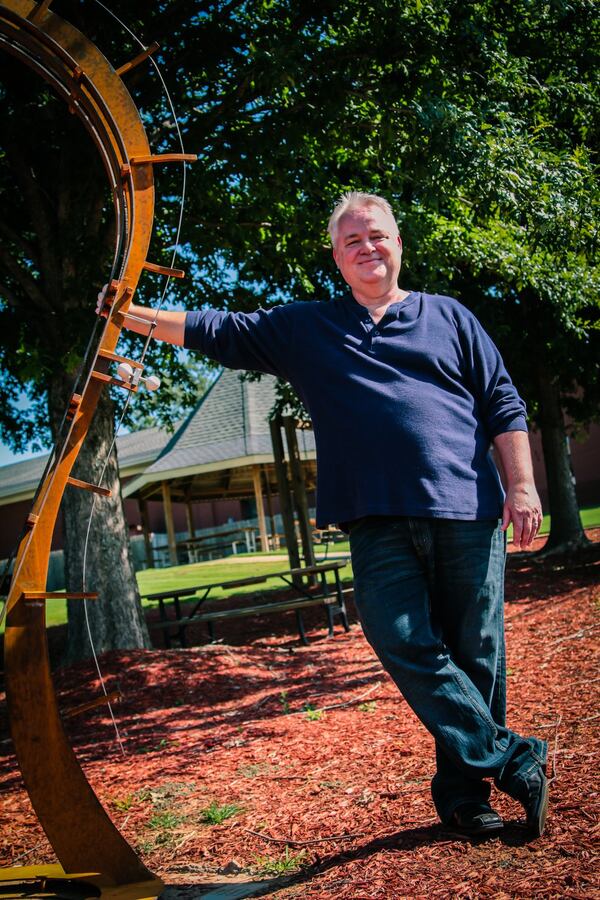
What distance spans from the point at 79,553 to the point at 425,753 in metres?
4.37

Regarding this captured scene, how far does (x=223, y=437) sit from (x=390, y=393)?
24285 millimetres

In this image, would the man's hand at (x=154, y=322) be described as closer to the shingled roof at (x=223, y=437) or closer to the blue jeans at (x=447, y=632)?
the blue jeans at (x=447, y=632)

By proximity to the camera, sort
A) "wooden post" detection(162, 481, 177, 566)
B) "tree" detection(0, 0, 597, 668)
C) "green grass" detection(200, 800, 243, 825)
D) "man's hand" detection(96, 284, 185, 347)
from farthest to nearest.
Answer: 1. "wooden post" detection(162, 481, 177, 566)
2. "tree" detection(0, 0, 597, 668)
3. "green grass" detection(200, 800, 243, 825)
4. "man's hand" detection(96, 284, 185, 347)

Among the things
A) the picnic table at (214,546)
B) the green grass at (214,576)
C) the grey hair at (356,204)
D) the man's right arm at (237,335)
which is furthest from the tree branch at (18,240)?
the picnic table at (214,546)

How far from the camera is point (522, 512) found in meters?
2.54

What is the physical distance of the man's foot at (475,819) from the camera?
8.14 feet

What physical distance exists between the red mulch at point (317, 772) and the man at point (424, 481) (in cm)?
26

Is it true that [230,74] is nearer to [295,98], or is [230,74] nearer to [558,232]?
[295,98]

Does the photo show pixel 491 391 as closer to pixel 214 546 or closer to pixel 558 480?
pixel 558 480

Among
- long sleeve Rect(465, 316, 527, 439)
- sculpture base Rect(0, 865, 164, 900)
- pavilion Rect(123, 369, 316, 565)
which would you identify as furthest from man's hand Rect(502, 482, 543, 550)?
pavilion Rect(123, 369, 316, 565)

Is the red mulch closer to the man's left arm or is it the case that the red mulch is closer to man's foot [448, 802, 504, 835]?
man's foot [448, 802, 504, 835]

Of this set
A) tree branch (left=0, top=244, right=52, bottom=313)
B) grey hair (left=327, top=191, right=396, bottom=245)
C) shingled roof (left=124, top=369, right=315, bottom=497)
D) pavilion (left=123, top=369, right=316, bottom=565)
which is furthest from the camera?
shingled roof (left=124, top=369, right=315, bottom=497)

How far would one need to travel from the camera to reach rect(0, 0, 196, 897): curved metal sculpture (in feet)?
7.84

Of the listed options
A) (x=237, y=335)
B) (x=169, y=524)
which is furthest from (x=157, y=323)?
(x=169, y=524)
